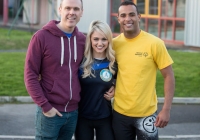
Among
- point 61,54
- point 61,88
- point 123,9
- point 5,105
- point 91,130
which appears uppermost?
point 123,9

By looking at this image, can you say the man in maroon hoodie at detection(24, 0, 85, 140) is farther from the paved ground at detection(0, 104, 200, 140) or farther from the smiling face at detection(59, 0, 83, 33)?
the paved ground at detection(0, 104, 200, 140)

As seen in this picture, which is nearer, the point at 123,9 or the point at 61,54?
the point at 61,54

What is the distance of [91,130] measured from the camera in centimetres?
452

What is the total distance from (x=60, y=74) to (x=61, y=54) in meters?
0.18

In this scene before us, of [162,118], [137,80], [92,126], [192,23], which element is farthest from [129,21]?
[192,23]

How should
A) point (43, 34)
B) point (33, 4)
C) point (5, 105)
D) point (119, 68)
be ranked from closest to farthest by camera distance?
1. point (43, 34)
2. point (119, 68)
3. point (5, 105)
4. point (33, 4)

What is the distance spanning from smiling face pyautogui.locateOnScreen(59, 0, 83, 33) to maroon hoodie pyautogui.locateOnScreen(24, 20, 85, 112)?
0.08m

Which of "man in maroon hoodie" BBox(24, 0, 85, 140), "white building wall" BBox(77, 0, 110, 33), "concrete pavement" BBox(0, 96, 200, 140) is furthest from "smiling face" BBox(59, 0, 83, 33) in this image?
"white building wall" BBox(77, 0, 110, 33)

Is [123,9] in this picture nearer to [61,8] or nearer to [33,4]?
[61,8]

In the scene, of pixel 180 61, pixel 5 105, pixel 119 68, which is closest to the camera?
pixel 119 68

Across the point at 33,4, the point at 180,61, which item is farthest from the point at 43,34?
the point at 33,4

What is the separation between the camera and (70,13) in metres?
4.15

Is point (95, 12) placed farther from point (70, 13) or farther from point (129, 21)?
point (70, 13)

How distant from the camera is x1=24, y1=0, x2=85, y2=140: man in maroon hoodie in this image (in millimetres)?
4035
